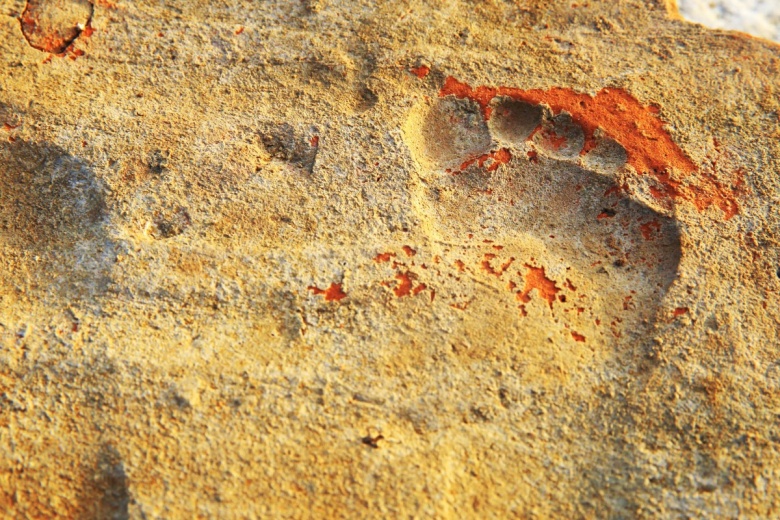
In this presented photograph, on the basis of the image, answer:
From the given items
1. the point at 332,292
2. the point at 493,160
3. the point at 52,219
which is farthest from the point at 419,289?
the point at 52,219

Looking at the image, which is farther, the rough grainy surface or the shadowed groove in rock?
the shadowed groove in rock

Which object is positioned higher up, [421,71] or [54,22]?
[421,71]

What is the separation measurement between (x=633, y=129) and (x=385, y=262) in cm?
80

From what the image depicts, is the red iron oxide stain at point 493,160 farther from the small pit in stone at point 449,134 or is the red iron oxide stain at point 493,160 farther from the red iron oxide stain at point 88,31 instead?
the red iron oxide stain at point 88,31

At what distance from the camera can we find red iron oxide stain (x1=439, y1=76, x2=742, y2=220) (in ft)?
5.98

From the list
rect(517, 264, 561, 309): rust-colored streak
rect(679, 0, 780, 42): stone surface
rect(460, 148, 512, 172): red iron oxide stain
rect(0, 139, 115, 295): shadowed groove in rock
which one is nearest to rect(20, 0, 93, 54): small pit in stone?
rect(0, 139, 115, 295): shadowed groove in rock

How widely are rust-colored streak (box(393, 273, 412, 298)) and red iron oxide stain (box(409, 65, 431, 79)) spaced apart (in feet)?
2.10

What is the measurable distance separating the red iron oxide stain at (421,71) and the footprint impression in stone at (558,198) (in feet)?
0.23

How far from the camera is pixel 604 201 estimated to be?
1.83 metres

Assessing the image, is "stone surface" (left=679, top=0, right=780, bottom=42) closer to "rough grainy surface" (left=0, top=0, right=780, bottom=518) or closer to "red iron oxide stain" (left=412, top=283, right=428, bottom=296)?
"rough grainy surface" (left=0, top=0, right=780, bottom=518)

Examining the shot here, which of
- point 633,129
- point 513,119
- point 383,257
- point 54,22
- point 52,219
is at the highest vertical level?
point 633,129

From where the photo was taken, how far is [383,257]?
1687 millimetres

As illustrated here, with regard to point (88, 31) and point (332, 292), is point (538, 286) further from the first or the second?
point (88, 31)

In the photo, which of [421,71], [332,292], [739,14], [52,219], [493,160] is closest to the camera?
[332,292]
